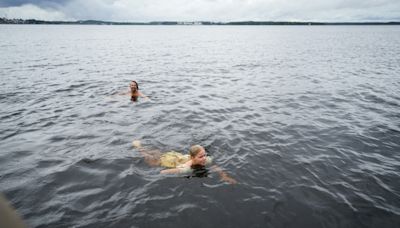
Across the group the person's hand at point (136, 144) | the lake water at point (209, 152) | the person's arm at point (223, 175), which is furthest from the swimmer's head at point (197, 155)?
the person's hand at point (136, 144)

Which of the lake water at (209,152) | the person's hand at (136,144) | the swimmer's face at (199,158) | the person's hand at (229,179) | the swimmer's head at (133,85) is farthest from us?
the swimmer's head at (133,85)

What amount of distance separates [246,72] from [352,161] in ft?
58.9

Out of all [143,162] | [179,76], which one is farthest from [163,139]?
[179,76]

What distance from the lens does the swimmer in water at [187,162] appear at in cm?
884

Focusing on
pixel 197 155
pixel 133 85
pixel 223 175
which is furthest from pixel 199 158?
pixel 133 85

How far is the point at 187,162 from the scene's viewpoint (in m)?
9.14

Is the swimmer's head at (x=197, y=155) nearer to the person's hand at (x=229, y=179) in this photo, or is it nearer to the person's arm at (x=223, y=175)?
the person's arm at (x=223, y=175)

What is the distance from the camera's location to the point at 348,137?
456 inches

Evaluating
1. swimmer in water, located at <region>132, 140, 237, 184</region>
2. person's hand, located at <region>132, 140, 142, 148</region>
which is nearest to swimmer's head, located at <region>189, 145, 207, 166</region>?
swimmer in water, located at <region>132, 140, 237, 184</region>

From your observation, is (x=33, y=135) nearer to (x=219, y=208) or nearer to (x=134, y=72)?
(x=219, y=208)

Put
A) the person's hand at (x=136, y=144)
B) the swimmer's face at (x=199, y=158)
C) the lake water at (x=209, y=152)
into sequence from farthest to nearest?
the person's hand at (x=136, y=144) < the swimmer's face at (x=199, y=158) < the lake water at (x=209, y=152)

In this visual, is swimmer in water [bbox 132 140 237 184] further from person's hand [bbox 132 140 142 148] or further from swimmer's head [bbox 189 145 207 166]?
person's hand [bbox 132 140 142 148]

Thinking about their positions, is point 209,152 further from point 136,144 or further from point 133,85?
point 133,85

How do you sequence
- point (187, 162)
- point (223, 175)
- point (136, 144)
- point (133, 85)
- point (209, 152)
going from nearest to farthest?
point (223, 175)
point (187, 162)
point (209, 152)
point (136, 144)
point (133, 85)
